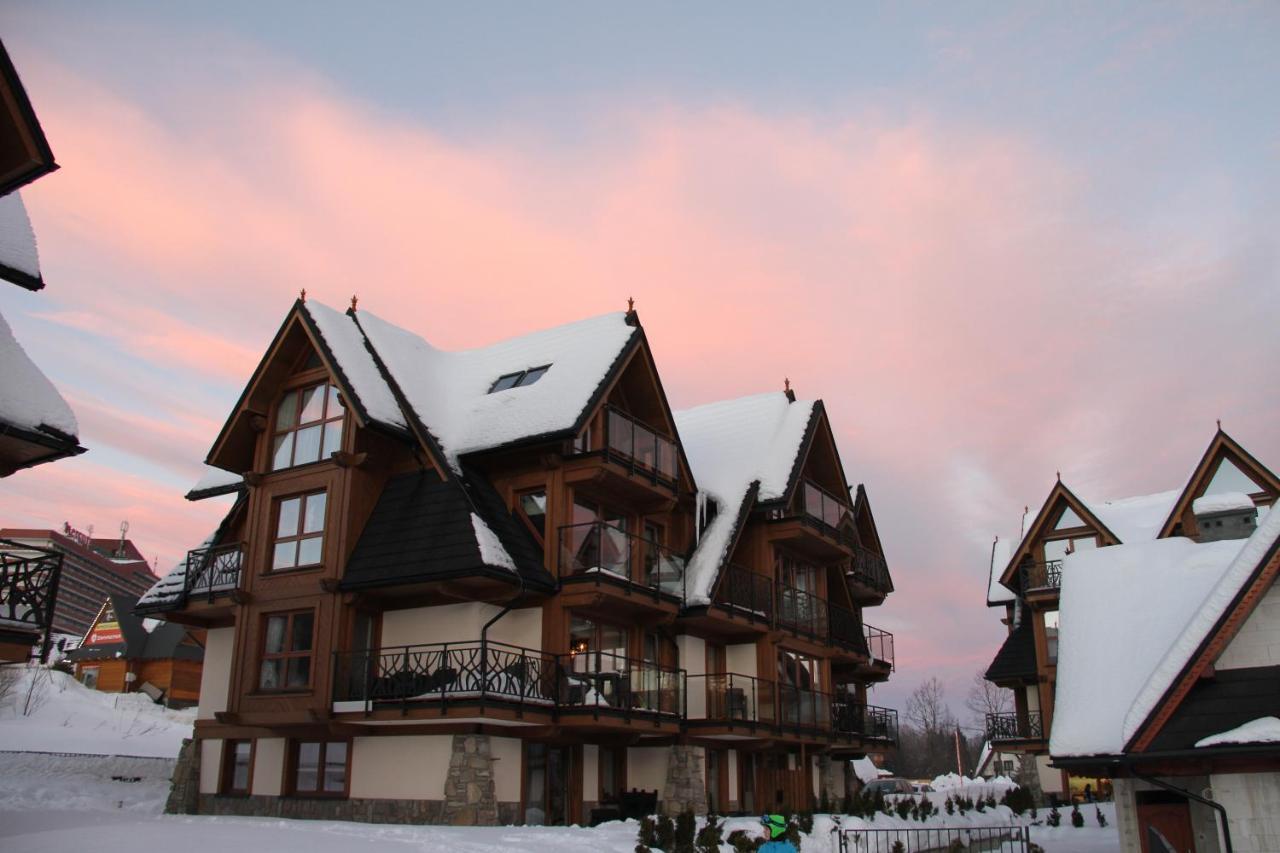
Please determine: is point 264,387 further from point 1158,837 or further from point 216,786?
point 1158,837

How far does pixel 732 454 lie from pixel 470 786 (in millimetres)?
14610

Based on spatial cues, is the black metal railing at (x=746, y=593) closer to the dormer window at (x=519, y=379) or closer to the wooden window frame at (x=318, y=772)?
the dormer window at (x=519, y=379)

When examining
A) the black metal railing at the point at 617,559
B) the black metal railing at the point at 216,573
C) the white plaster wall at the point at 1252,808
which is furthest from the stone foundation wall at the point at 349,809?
the white plaster wall at the point at 1252,808

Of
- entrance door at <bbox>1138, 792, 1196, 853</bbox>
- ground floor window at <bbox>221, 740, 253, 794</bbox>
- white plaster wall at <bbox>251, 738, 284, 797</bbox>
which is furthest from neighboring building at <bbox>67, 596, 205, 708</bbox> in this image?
entrance door at <bbox>1138, 792, 1196, 853</bbox>

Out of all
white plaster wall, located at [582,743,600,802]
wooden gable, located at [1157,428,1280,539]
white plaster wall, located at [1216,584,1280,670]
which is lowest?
white plaster wall, located at [582,743,600,802]

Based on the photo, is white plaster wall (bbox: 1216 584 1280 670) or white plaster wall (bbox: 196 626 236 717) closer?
white plaster wall (bbox: 1216 584 1280 670)

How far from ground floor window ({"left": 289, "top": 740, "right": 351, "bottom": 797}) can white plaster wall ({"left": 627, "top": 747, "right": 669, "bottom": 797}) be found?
7.26 m

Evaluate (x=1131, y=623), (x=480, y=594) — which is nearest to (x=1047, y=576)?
(x=1131, y=623)

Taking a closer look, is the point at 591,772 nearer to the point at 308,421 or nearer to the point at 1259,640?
the point at 308,421

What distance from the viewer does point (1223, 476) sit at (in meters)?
37.2

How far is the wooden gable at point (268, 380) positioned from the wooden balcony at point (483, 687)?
7.00 meters

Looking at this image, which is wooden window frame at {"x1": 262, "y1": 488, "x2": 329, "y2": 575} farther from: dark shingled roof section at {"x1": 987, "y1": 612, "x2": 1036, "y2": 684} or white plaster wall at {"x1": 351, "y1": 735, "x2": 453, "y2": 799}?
dark shingled roof section at {"x1": 987, "y1": 612, "x2": 1036, "y2": 684}

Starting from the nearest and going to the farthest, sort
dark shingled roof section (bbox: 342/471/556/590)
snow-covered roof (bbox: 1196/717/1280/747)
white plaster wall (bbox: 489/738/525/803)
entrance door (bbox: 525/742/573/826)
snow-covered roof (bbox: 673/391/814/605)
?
snow-covered roof (bbox: 1196/717/1280/747) → dark shingled roof section (bbox: 342/471/556/590) → white plaster wall (bbox: 489/738/525/803) → entrance door (bbox: 525/742/573/826) → snow-covered roof (bbox: 673/391/814/605)

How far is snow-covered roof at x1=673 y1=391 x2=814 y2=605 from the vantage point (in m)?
28.9
